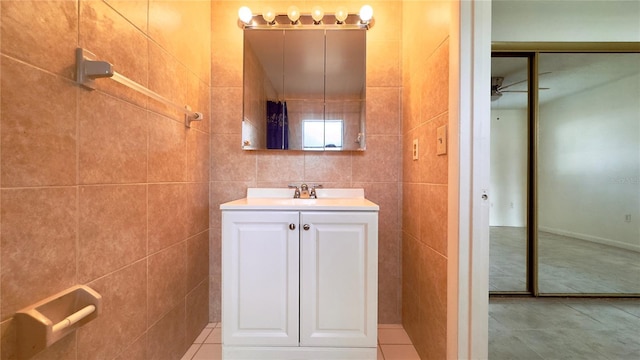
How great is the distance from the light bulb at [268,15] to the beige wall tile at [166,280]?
1.49 metres

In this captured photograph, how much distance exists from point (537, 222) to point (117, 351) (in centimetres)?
285

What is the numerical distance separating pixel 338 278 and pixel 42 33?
1329 millimetres

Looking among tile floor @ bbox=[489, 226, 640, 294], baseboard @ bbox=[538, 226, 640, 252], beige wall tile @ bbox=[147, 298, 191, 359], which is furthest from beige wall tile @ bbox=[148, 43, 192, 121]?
baseboard @ bbox=[538, 226, 640, 252]

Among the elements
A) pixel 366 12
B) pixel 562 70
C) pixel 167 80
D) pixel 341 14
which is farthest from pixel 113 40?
pixel 562 70

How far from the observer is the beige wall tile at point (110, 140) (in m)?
0.78

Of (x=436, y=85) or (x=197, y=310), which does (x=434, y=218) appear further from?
(x=197, y=310)

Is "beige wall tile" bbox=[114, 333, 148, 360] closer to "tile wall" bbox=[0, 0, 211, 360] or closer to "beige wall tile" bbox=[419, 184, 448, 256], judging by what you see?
"tile wall" bbox=[0, 0, 211, 360]

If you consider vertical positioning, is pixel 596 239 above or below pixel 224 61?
below

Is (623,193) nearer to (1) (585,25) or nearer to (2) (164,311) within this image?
(1) (585,25)

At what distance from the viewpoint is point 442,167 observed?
111cm

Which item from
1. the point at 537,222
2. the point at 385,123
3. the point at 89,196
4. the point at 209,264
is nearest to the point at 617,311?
the point at 537,222

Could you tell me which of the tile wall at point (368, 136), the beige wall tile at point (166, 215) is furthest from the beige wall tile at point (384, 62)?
the beige wall tile at point (166, 215)

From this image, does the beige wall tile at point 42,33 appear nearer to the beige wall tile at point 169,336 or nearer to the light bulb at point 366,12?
the beige wall tile at point 169,336

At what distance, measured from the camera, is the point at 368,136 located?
1.69 m
